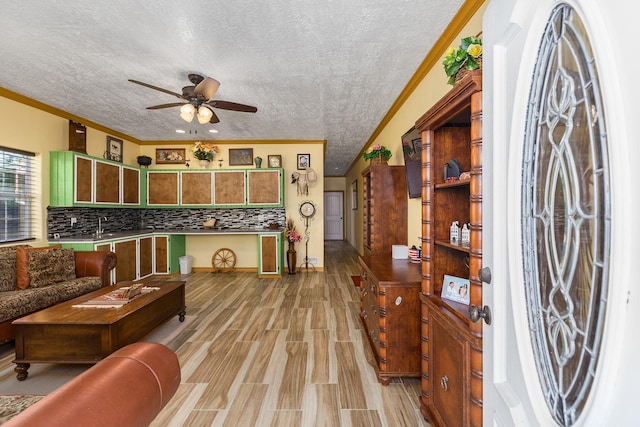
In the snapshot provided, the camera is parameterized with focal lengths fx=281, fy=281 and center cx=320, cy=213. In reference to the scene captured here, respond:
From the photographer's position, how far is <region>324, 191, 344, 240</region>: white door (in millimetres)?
10531

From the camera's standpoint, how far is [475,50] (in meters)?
1.21

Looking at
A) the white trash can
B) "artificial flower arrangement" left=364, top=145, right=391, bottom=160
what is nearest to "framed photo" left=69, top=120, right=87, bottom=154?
the white trash can

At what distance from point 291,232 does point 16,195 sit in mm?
3833

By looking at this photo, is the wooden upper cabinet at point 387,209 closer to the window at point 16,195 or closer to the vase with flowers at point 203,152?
the vase with flowers at point 203,152

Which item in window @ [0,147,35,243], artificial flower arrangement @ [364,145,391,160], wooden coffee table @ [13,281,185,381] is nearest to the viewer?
wooden coffee table @ [13,281,185,381]

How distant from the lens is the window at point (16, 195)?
3.35 meters

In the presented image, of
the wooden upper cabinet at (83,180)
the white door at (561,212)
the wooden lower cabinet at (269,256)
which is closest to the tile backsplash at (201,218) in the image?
the wooden lower cabinet at (269,256)

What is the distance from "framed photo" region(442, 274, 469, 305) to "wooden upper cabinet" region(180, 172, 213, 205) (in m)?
4.82

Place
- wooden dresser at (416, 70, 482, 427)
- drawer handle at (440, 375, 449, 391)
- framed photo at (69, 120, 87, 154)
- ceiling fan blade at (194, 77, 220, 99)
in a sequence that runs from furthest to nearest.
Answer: framed photo at (69, 120, 87, 154) → ceiling fan blade at (194, 77, 220, 99) → drawer handle at (440, 375, 449, 391) → wooden dresser at (416, 70, 482, 427)

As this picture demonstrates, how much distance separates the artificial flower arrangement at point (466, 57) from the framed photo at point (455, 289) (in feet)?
3.49

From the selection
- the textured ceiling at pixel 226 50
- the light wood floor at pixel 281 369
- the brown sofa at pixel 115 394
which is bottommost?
the light wood floor at pixel 281 369

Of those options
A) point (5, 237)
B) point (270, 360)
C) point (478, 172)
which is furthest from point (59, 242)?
point (478, 172)

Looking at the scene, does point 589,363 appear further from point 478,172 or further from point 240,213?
point 240,213

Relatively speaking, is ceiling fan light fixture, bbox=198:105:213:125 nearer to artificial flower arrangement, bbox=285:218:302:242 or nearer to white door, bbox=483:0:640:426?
white door, bbox=483:0:640:426
